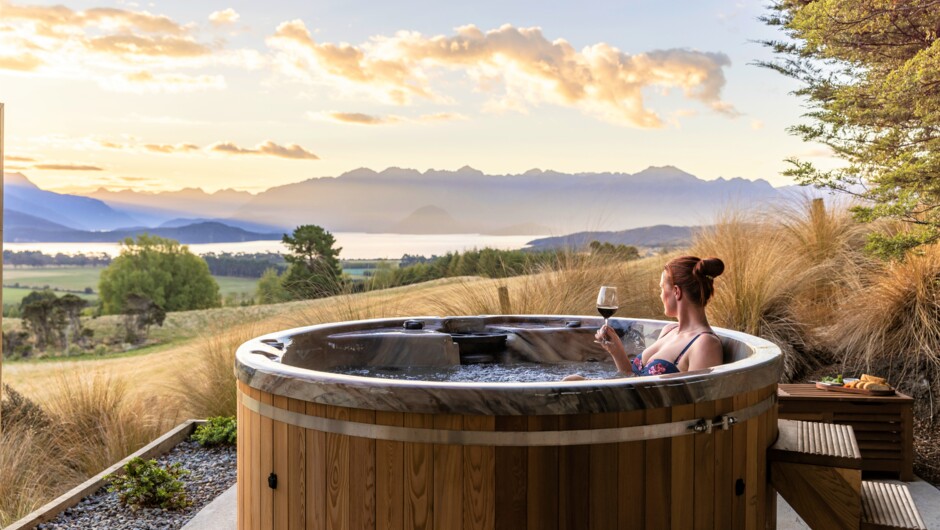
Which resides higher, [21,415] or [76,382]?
[76,382]

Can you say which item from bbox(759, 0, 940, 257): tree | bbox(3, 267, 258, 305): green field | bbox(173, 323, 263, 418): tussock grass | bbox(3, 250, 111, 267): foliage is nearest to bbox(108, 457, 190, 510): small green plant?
bbox(173, 323, 263, 418): tussock grass

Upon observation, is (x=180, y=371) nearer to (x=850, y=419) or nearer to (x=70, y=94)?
(x=850, y=419)

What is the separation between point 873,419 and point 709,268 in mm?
1793

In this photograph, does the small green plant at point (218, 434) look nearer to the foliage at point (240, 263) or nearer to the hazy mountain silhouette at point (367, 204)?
the foliage at point (240, 263)

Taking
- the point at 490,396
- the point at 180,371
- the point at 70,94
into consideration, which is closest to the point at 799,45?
the point at 180,371

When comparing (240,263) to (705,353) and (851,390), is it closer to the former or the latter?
(851,390)

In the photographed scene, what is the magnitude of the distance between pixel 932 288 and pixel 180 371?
5546 millimetres

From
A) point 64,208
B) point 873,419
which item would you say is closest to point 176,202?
point 64,208

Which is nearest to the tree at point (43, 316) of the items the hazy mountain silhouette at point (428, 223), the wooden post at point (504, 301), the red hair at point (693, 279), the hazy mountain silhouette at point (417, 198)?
the hazy mountain silhouette at point (417, 198)

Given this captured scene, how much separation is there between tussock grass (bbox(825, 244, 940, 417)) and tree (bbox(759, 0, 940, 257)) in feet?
0.64

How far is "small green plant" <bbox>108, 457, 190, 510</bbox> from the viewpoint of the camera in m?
3.79

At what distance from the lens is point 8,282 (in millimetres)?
13750

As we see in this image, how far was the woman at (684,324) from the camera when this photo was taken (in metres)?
2.89

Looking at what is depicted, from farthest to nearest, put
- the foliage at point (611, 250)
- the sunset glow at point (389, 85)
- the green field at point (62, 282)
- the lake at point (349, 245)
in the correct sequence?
the green field at point (62, 282), the lake at point (349, 245), the sunset glow at point (389, 85), the foliage at point (611, 250)
